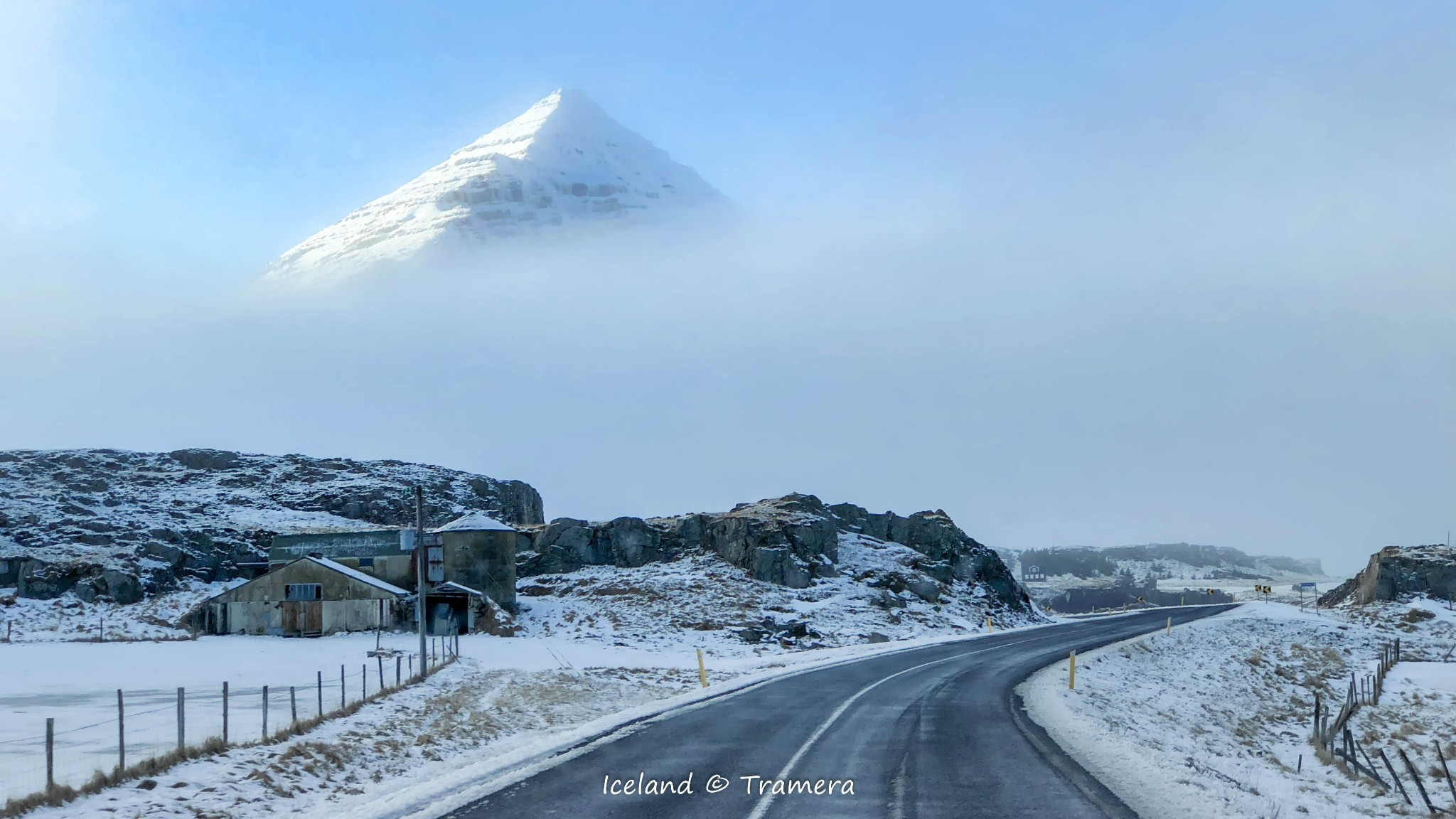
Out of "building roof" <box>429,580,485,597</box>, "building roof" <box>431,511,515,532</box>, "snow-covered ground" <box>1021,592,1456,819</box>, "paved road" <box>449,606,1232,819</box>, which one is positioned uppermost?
"building roof" <box>431,511,515,532</box>

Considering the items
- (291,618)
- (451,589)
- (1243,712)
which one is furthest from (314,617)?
(1243,712)

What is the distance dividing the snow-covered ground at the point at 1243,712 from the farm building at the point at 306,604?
4731 centimetres

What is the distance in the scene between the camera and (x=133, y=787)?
1689 cm

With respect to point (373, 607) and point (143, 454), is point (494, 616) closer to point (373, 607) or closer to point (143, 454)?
point (373, 607)

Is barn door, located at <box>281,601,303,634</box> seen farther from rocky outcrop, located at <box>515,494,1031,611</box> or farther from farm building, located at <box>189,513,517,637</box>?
rocky outcrop, located at <box>515,494,1031,611</box>

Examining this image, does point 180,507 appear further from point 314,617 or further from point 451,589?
point 451,589

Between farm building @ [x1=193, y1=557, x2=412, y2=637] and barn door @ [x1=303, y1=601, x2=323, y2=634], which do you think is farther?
farm building @ [x1=193, y1=557, x2=412, y2=637]

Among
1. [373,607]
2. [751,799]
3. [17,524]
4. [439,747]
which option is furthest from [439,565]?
[17,524]

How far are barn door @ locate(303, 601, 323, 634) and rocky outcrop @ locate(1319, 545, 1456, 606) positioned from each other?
8888 cm

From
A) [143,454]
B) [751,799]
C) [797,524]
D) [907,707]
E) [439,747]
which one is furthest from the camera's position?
[143,454]

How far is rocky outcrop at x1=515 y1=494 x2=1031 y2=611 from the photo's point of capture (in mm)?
94312

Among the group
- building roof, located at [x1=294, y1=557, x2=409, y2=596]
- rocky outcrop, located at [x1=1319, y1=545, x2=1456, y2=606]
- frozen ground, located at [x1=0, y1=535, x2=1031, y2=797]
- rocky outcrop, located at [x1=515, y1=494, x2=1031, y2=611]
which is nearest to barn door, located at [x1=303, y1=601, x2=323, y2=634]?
building roof, located at [x1=294, y1=557, x2=409, y2=596]

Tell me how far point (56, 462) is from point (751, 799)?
523 feet

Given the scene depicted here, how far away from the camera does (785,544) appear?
9650 centimetres
